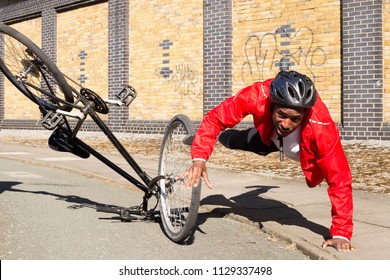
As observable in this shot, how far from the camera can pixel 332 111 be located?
45.6 ft

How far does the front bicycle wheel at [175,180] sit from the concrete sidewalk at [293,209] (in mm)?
964

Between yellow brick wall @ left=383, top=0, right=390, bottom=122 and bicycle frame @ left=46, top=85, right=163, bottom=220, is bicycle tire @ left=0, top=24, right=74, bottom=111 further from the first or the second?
yellow brick wall @ left=383, top=0, right=390, bottom=122

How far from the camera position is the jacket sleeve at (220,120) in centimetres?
420

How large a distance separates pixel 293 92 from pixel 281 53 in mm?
11064

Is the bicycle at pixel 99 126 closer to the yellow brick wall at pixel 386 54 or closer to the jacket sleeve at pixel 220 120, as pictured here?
the jacket sleeve at pixel 220 120

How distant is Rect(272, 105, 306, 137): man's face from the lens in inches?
165

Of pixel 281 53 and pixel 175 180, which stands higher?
pixel 281 53

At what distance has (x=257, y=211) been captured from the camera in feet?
21.1

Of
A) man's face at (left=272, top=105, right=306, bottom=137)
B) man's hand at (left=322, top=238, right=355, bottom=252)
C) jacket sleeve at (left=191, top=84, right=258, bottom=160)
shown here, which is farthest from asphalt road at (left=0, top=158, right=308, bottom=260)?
man's face at (left=272, top=105, right=306, bottom=137)

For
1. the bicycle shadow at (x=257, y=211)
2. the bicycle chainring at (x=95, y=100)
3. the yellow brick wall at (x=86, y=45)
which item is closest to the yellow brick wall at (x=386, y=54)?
the bicycle shadow at (x=257, y=211)

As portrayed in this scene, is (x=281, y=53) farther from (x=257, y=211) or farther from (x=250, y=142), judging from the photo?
(x=250, y=142)

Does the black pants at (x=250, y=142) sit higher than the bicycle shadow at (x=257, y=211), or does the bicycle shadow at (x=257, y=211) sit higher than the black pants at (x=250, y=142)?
the black pants at (x=250, y=142)

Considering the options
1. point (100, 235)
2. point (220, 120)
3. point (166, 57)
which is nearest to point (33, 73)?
point (100, 235)

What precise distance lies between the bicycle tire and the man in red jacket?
1943 mm
